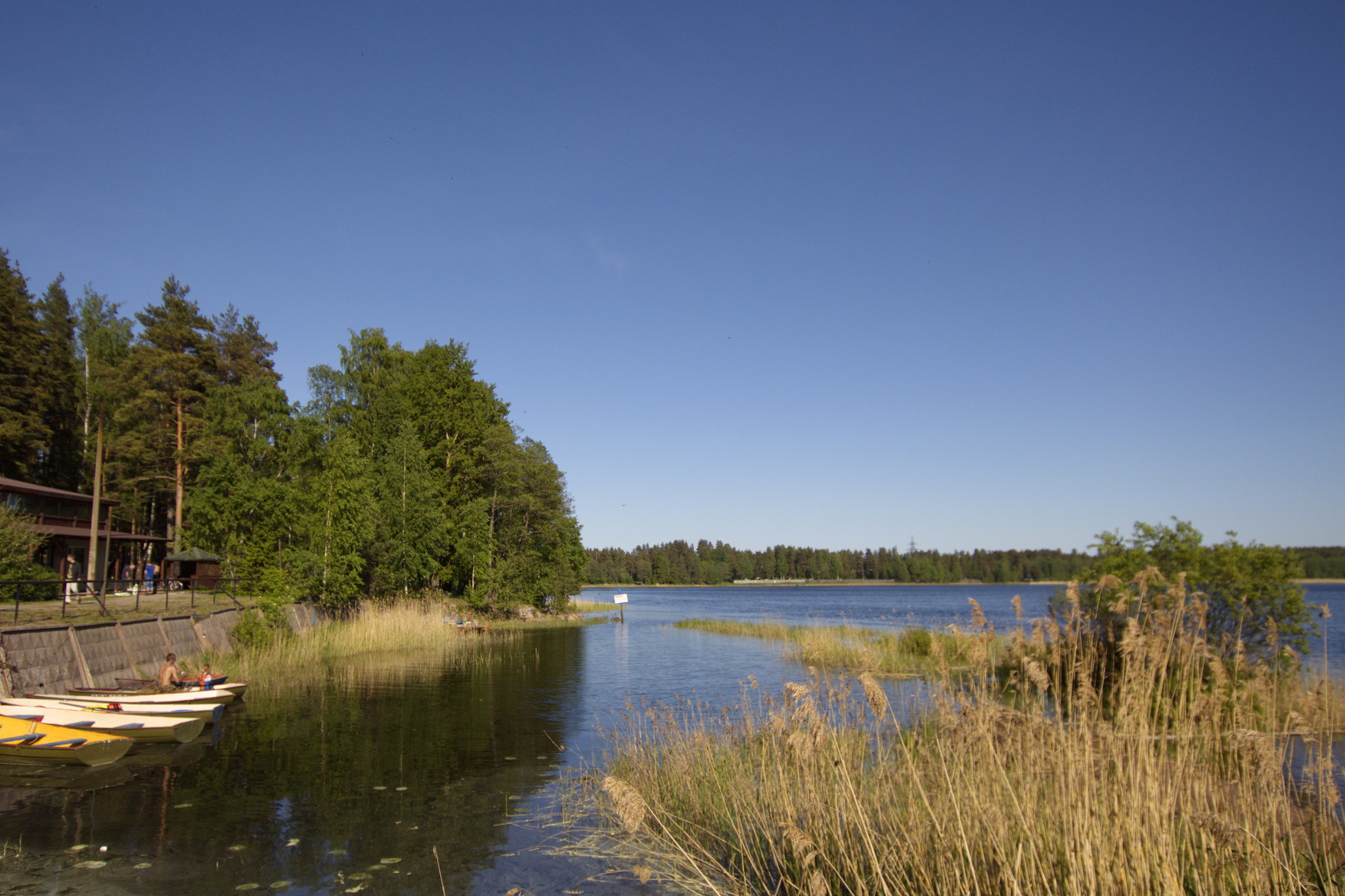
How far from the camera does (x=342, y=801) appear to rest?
38.3 feet

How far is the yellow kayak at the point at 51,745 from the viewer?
12531 millimetres

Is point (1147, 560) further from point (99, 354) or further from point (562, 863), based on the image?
point (99, 354)

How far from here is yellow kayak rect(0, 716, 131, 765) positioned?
41.1 ft

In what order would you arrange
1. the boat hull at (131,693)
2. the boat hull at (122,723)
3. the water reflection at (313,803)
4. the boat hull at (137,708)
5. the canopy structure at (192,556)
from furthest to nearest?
1. the canopy structure at (192,556)
2. the boat hull at (131,693)
3. the boat hull at (137,708)
4. the boat hull at (122,723)
5. the water reflection at (313,803)

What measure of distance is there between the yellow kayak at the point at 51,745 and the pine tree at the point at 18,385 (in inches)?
1461

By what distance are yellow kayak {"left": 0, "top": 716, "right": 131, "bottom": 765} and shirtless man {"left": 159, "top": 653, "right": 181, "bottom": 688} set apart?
3740mm

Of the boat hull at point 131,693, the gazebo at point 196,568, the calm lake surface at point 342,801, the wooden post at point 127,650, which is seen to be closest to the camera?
the calm lake surface at point 342,801

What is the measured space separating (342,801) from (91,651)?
33.6 feet

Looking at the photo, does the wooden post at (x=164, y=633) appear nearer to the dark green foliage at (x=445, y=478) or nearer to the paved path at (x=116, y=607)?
the paved path at (x=116, y=607)

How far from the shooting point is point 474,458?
53500 mm

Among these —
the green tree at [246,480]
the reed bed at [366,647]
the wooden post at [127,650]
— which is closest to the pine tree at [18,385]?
the green tree at [246,480]

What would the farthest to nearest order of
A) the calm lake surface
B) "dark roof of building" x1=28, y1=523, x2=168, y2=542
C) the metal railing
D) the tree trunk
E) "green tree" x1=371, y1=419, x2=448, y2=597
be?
1. the tree trunk
2. "green tree" x1=371, y1=419, x2=448, y2=597
3. "dark roof of building" x1=28, y1=523, x2=168, y2=542
4. the metal railing
5. the calm lake surface

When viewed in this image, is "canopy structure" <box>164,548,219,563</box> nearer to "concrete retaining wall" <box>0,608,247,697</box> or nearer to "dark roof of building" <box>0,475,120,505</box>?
"dark roof of building" <box>0,475,120,505</box>

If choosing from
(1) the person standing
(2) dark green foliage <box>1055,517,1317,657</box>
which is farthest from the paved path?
(2) dark green foliage <box>1055,517,1317,657</box>
